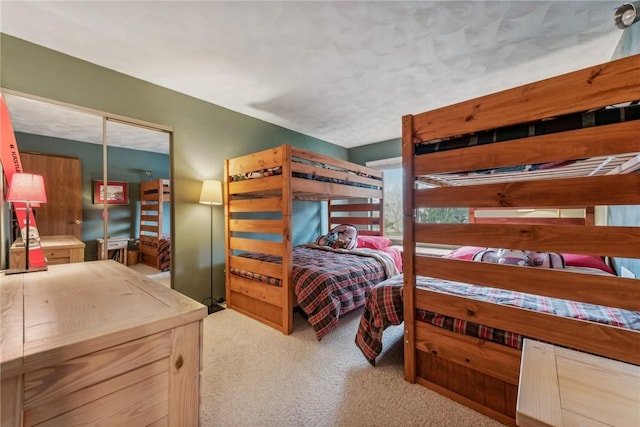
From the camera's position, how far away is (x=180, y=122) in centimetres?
291

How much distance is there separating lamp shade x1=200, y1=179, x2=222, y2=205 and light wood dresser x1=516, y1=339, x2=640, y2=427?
291cm

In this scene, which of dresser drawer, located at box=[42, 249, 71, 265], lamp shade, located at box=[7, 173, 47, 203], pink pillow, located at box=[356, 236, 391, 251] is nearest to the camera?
lamp shade, located at box=[7, 173, 47, 203]

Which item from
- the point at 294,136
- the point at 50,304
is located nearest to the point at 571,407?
the point at 50,304

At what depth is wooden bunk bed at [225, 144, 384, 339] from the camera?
2.43m

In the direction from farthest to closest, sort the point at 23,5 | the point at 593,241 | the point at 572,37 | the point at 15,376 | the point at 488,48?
the point at 488,48 → the point at 572,37 → the point at 23,5 → the point at 593,241 → the point at 15,376

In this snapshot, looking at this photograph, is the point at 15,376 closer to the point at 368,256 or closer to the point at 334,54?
the point at 334,54

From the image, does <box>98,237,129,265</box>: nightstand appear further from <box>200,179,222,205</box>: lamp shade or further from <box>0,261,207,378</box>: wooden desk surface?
<box>0,261,207,378</box>: wooden desk surface

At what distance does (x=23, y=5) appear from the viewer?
66.7 inches

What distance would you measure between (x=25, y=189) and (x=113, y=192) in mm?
1329

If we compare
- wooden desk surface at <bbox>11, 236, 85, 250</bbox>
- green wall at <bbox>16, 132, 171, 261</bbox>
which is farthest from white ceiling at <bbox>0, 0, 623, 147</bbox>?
wooden desk surface at <bbox>11, 236, 85, 250</bbox>

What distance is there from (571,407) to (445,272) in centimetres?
94

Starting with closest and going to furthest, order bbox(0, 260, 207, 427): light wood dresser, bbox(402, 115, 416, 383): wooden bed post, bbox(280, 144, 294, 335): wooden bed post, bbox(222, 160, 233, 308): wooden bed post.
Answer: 1. bbox(0, 260, 207, 427): light wood dresser
2. bbox(402, 115, 416, 383): wooden bed post
3. bbox(280, 144, 294, 335): wooden bed post
4. bbox(222, 160, 233, 308): wooden bed post

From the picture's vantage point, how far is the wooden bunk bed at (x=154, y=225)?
2695mm

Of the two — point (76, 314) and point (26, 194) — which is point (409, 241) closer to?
point (76, 314)
